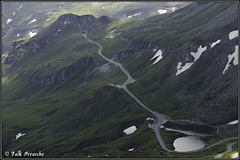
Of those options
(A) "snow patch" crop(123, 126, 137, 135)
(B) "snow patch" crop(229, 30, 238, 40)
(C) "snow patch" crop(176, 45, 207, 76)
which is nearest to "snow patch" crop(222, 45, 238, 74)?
(B) "snow patch" crop(229, 30, 238, 40)

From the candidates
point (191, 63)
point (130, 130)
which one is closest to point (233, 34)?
point (191, 63)

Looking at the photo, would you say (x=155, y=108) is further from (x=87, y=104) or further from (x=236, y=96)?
(x=87, y=104)

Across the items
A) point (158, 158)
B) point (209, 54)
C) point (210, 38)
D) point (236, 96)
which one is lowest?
point (158, 158)

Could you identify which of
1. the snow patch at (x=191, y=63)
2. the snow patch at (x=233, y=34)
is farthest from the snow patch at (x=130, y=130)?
the snow patch at (x=233, y=34)

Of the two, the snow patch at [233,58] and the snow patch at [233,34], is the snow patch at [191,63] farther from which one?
the snow patch at [233,58]

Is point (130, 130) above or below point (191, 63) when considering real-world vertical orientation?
below

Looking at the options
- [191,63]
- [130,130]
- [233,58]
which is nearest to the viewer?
[130,130]

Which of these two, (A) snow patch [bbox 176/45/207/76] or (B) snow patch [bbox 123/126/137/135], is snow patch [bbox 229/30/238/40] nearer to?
(A) snow patch [bbox 176/45/207/76]

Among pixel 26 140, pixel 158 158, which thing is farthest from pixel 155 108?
pixel 26 140

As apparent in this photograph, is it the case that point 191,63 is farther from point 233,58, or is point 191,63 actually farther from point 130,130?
point 130,130

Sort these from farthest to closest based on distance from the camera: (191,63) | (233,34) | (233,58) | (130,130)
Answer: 1. (191,63)
2. (233,34)
3. (233,58)
4. (130,130)

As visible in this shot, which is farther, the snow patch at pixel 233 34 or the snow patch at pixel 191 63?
the snow patch at pixel 191 63
